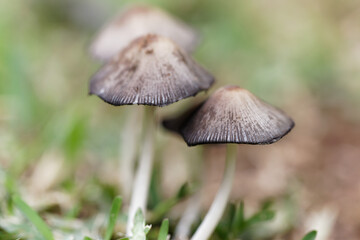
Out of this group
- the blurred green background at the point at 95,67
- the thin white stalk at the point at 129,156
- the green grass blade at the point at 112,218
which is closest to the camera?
the green grass blade at the point at 112,218

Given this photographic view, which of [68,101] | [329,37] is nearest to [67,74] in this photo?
[68,101]

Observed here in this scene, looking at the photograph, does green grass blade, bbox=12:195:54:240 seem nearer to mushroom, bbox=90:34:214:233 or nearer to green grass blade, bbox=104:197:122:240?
green grass blade, bbox=104:197:122:240

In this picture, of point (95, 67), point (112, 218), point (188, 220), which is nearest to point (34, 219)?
point (112, 218)

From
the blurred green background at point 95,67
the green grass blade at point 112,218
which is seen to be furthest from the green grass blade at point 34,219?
the blurred green background at point 95,67

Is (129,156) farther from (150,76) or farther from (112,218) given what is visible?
(150,76)

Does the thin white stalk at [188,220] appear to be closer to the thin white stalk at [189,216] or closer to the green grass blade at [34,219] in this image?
the thin white stalk at [189,216]
